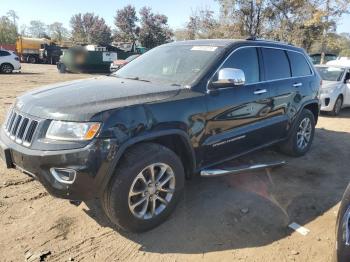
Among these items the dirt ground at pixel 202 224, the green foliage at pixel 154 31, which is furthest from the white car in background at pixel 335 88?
the green foliage at pixel 154 31

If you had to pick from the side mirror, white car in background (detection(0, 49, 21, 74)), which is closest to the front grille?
the side mirror

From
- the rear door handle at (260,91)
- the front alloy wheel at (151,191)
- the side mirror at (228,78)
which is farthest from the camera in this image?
the rear door handle at (260,91)

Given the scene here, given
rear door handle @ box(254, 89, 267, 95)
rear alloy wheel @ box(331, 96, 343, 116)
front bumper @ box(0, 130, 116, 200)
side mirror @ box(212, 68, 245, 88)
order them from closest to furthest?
front bumper @ box(0, 130, 116, 200), side mirror @ box(212, 68, 245, 88), rear door handle @ box(254, 89, 267, 95), rear alloy wheel @ box(331, 96, 343, 116)

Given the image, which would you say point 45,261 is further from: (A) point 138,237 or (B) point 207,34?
(B) point 207,34

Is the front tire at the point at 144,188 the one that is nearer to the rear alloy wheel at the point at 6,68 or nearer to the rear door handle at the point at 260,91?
the rear door handle at the point at 260,91

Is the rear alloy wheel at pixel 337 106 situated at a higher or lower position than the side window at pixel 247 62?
lower

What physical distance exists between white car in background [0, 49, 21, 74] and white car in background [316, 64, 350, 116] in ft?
58.4

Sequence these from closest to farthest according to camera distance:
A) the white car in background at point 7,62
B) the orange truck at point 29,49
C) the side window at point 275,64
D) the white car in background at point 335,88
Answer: the side window at point 275,64, the white car in background at point 335,88, the white car in background at point 7,62, the orange truck at point 29,49

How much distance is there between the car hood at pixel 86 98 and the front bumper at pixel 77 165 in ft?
0.93

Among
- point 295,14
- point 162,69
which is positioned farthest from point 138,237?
point 295,14

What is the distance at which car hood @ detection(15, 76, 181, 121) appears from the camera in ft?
10.2

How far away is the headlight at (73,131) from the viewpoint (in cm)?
300

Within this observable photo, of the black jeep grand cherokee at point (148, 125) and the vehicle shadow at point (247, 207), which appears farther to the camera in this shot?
the vehicle shadow at point (247, 207)

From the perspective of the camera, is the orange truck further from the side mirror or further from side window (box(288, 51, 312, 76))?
the side mirror
